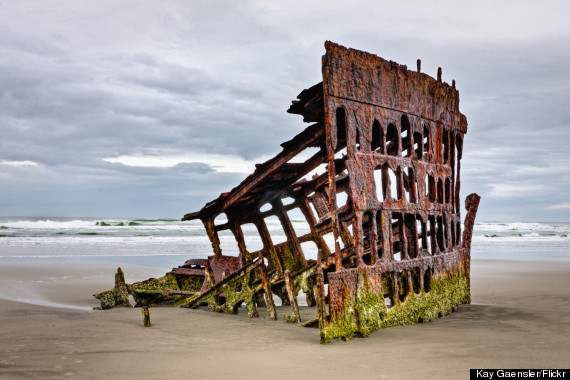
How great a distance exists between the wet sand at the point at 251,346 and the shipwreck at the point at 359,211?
12.1 inches

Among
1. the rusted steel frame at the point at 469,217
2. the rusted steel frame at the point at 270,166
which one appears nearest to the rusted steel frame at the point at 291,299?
the rusted steel frame at the point at 270,166

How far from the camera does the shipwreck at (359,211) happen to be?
5555 mm

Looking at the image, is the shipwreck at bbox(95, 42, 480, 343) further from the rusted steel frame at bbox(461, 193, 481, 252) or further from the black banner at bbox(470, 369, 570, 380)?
the black banner at bbox(470, 369, 570, 380)

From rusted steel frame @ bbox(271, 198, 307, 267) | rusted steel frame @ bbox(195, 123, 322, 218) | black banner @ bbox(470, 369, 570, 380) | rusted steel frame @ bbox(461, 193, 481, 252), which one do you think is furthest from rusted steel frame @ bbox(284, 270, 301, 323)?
rusted steel frame @ bbox(461, 193, 481, 252)

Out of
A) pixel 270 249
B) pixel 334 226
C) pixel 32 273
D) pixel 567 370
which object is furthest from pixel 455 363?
pixel 32 273

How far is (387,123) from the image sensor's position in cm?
627

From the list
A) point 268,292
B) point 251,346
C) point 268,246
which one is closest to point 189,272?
point 268,246

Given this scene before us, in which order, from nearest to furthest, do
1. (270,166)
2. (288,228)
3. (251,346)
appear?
(251,346)
(270,166)
(288,228)

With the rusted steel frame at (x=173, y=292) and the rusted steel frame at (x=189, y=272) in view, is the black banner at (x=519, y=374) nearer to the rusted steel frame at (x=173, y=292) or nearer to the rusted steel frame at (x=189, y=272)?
the rusted steel frame at (x=173, y=292)

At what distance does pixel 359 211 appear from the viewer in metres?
5.62

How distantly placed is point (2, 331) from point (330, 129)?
14.4 ft

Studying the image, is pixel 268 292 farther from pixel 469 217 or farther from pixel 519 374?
pixel 469 217

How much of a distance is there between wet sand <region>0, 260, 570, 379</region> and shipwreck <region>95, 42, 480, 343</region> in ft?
1.01

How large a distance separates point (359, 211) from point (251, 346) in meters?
1.78
